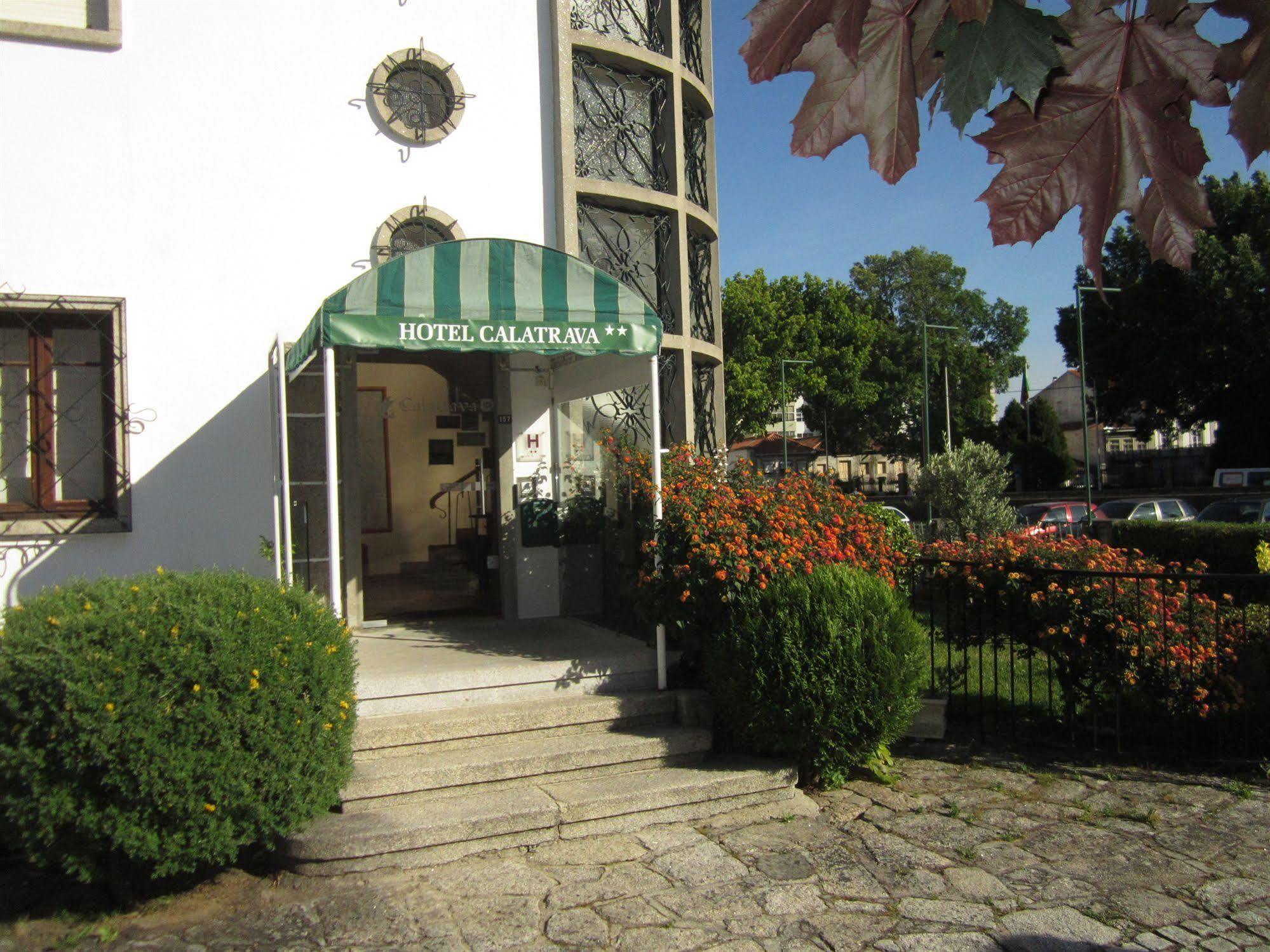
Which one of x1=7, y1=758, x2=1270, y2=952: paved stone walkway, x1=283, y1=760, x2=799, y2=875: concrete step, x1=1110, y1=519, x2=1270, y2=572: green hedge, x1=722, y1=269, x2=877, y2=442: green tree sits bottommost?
x1=7, y1=758, x2=1270, y2=952: paved stone walkway

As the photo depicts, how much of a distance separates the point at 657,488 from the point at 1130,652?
10.5 ft

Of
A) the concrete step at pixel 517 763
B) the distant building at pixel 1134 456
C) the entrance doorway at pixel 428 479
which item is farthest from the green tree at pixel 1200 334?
the concrete step at pixel 517 763

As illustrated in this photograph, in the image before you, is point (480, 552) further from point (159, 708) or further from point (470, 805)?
point (159, 708)

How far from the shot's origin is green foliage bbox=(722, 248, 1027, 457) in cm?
4441

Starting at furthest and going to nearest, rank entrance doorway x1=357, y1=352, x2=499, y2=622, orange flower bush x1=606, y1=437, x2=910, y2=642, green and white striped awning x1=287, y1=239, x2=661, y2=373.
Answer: entrance doorway x1=357, y1=352, x2=499, y2=622
orange flower bush x1=606, y1=437, x2=910, y2=642
green and white striped awning x1=287, y1=239, x2=661, y2=373

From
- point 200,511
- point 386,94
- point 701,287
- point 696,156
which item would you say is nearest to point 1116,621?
point 701,287

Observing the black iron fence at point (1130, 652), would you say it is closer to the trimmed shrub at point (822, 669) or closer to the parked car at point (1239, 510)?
the trimmed shrub at point (822, 669)

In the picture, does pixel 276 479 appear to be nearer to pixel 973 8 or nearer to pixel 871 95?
pixel 871 95

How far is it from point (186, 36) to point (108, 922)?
6.22m

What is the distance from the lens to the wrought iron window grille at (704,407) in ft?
31.7

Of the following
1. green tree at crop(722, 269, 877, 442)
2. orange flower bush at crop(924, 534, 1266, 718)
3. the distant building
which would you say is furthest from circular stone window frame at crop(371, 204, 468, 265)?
the distant building

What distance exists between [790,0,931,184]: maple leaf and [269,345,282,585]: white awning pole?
5.80 meters

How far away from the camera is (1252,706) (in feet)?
21.2

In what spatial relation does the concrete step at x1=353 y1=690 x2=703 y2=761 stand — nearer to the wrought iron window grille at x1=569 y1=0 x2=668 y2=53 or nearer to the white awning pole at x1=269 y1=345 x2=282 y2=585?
the white awning pole at x1=269 y1=345 x2=282 y2=585
